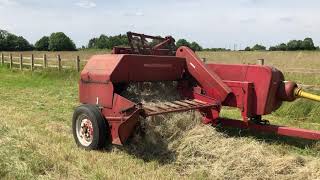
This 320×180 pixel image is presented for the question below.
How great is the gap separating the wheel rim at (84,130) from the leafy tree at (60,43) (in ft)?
232

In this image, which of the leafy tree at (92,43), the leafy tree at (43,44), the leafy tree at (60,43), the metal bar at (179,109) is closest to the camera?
the metal bar at (179,109)

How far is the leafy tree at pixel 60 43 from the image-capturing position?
77.9m

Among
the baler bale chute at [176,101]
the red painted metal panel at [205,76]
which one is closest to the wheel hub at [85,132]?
the baler bale chute at [176,101]

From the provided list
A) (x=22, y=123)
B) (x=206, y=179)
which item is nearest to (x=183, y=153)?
(x=206, y=179)

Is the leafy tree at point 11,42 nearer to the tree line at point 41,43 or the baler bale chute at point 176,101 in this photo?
the tree line at point 41,43

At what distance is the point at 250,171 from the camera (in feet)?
19.7

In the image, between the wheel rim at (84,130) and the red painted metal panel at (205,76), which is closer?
the wheel rim at (84,130)

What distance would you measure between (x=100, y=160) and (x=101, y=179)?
3.26 feet

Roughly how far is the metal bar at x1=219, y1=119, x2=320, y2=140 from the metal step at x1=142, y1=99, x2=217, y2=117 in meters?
0.47

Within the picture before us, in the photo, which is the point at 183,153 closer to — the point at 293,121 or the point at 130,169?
the point at 130,169

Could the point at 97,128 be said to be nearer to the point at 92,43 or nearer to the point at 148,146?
the point at 148,146

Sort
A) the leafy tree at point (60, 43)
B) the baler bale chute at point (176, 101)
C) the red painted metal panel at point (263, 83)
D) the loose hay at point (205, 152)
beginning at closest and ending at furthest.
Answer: the loose hay at point (205, 152) → the baler bale chute at point (176, 101) → the red painted metal panel at point (263, 83) → the leafy tree at point (60, 43)

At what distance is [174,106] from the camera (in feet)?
23.5

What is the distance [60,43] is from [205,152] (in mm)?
74683
